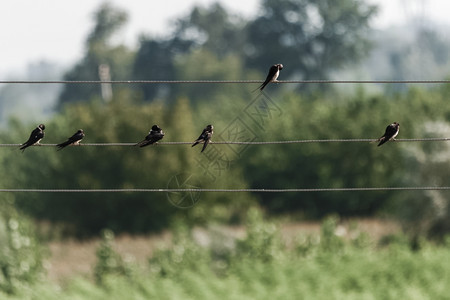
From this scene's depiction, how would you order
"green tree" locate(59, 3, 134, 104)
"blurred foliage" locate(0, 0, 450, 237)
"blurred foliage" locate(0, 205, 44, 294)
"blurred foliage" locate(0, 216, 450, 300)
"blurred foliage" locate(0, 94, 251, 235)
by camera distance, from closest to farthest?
"blurred foliage" locate(0, 216, 450, 300), "blurred foliage" locate(0, 205, 44, 294), "blurred foliage" locate(0, 0, 450, 237), "blurred foliage" locate(0, 94, 251, 235), "green tree" locate(59, 3, 134, 104)

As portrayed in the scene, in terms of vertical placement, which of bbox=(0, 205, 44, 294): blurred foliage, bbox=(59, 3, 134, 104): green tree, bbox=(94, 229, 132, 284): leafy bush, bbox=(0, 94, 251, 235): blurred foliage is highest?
bbox=(59, 3, 134, 104): green tree

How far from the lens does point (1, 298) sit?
2544cm

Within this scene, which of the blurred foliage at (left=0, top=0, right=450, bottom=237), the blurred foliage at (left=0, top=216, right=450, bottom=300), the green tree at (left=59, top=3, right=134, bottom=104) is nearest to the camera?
the blurred foliage at (left=0, top=216, right=450, bottom=300)

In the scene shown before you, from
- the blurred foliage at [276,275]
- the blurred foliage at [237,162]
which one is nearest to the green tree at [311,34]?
the blurred foliage at [237,162]

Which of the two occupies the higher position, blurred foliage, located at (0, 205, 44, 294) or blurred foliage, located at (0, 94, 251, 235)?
blurred foliage, located at (0, 94, 251, 235)

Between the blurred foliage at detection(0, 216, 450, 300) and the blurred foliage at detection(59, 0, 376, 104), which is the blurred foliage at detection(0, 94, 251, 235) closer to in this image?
Result: the blurred foliage at detection(0, 216, 450, 300)

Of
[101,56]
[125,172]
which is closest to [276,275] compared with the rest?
[125,172]

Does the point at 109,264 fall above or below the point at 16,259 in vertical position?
above

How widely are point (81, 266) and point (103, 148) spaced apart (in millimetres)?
10578

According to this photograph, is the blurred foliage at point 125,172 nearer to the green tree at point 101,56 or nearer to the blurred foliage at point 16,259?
the blurred foliage at point 16,259

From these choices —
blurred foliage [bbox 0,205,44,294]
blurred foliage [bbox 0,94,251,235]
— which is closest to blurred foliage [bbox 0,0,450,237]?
blurred foliage [bbox 0,94,251,235]

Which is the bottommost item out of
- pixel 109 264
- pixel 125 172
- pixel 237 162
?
pixel 109 264

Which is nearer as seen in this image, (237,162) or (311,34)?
(237,162)

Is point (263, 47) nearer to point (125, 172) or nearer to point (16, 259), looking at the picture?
point (125, 172)
